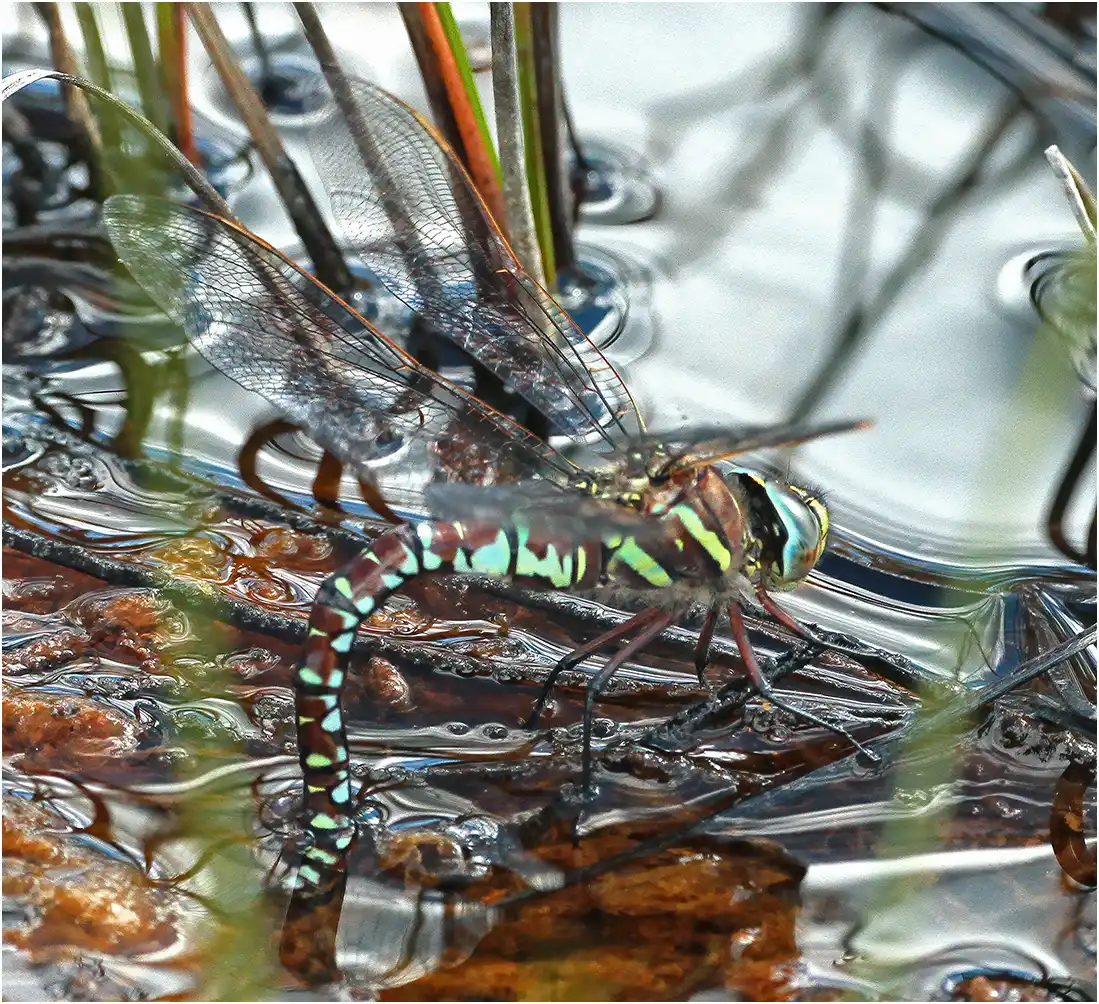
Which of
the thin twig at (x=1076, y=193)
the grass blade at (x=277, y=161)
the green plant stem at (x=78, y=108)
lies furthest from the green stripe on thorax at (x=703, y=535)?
the green plant stem at (x=78, y=108)

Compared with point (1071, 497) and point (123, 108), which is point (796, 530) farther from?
point (123, 108)

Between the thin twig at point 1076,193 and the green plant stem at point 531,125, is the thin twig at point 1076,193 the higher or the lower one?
the lower one

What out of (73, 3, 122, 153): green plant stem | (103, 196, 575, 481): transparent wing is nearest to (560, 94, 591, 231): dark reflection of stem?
(73, 3, 122, 153): green plant stem

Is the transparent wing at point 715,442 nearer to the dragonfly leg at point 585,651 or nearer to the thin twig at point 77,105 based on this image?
the dragonfly leg at point 585,651

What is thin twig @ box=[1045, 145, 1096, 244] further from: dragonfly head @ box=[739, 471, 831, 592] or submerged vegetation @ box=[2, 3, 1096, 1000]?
dragonfly head @ box=[739, 471, 831, 592]

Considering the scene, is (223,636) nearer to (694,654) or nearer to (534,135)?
(694,654)

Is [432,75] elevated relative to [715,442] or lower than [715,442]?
elevated

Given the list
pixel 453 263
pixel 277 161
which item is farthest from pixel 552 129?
pixel 453 263
